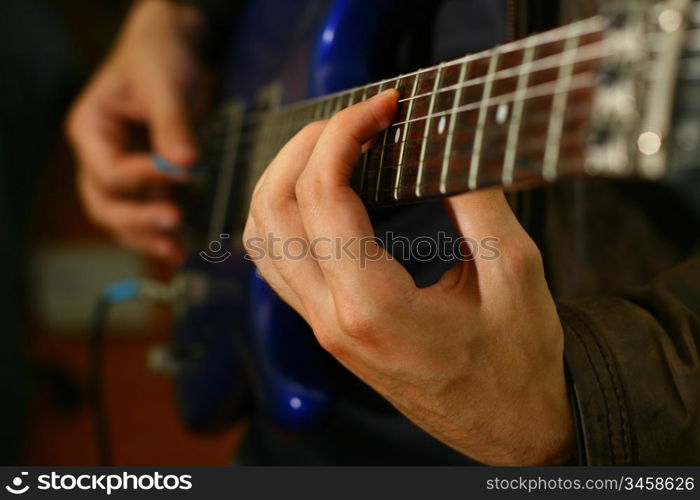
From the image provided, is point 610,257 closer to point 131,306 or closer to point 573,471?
point 573,471

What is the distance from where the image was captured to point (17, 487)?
0.50m

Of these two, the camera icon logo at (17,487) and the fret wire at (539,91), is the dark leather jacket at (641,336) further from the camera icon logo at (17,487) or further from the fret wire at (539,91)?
the camera icon logo at (17,487)

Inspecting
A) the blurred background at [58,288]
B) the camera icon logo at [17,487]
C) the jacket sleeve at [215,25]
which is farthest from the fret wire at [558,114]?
the blurred background at [58,288]

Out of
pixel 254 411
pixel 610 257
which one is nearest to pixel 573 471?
pixel 610 257

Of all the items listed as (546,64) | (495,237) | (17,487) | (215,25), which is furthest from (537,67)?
(215,25)

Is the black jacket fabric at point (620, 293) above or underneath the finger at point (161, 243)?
above

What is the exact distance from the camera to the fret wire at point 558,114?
0.89 ft

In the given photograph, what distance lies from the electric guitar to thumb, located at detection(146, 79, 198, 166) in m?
0.03

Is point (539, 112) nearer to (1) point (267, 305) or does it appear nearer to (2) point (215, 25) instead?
(1) point (267, 305)

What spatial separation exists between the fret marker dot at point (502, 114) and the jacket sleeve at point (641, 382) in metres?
0.14

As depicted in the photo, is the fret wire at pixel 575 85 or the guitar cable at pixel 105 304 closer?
the fret wire at pixel 575 85

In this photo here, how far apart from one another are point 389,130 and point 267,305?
0.22 metres

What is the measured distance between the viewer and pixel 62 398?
1.39 meters

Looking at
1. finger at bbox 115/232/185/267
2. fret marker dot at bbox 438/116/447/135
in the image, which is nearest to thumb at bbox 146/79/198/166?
finger at bbox 115/232/185/267
